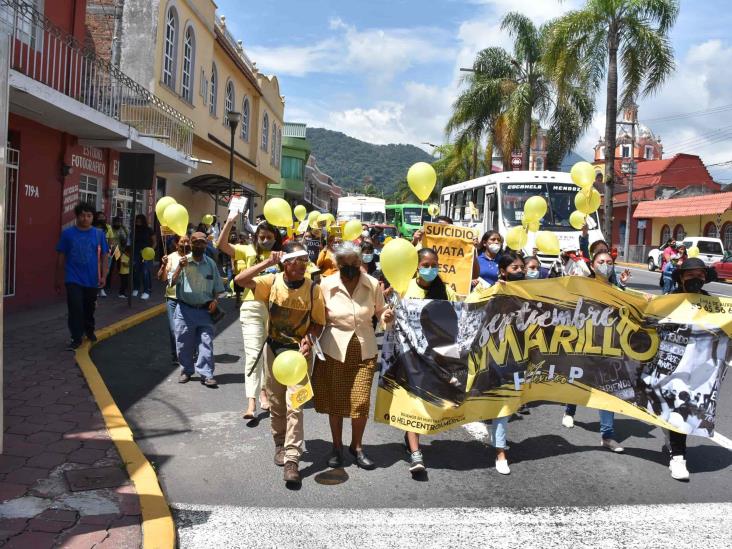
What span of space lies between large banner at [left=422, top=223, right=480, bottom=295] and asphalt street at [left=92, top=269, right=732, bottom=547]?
147 centimetres

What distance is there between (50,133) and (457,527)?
444 inches

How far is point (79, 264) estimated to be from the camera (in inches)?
298

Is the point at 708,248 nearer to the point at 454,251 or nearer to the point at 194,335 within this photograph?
the point at 454,251

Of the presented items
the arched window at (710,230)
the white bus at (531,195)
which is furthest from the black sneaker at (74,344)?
the arched window at (710,230)

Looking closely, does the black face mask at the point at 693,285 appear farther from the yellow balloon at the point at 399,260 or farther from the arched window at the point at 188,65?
the arched window at the point at 188,65

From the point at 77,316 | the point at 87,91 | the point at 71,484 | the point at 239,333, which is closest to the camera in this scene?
the point at 71,484

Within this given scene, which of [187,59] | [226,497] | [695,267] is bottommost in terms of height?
[226,497]

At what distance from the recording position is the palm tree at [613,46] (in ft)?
60.8

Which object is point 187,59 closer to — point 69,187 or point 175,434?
point 69,187

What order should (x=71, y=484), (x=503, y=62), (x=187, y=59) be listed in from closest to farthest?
(x=71, y=484), (x=187, y=59), (x=503, y=62)

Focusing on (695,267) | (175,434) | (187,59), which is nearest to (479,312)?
(695,267)

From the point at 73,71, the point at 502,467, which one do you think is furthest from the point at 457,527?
the point at 73,71

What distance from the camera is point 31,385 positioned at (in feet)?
20.1

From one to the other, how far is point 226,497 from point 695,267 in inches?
154
